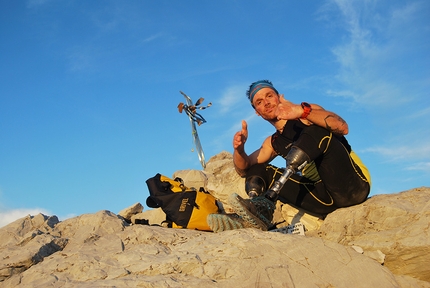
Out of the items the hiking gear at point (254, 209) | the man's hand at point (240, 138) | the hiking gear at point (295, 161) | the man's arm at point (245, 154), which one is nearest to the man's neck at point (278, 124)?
the man's arm at point (245, 154)

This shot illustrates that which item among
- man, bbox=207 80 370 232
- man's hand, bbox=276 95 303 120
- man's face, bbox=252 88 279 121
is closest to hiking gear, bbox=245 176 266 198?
man, bbox=207 80 370 232

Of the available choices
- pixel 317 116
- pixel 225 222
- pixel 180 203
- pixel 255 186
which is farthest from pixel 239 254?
pixel 180 203

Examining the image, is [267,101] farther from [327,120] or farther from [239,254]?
[239,254]

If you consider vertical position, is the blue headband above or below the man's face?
above

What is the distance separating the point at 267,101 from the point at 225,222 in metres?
1.80

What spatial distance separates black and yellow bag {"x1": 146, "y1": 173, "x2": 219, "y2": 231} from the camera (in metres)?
5.99

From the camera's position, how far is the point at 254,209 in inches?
176

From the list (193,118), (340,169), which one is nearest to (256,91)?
(340,169)

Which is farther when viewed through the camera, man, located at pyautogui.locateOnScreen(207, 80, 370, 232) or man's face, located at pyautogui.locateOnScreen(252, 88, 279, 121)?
man's face, located at pyautogui.locateOnScreen(252, 88, 279, 121)

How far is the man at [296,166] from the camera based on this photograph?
455 centimetres

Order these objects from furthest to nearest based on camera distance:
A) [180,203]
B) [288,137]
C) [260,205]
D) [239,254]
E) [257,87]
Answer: [180,203], [257,87], [288,137], [260,205], [239,254]

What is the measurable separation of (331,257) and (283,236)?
1.57 ft

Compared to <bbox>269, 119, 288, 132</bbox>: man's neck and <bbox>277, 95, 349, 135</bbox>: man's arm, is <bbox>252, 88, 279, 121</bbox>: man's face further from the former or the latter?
<bbox>277, 95, 349, 135</bbox>: man's arm

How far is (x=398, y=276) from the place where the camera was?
169 inches
